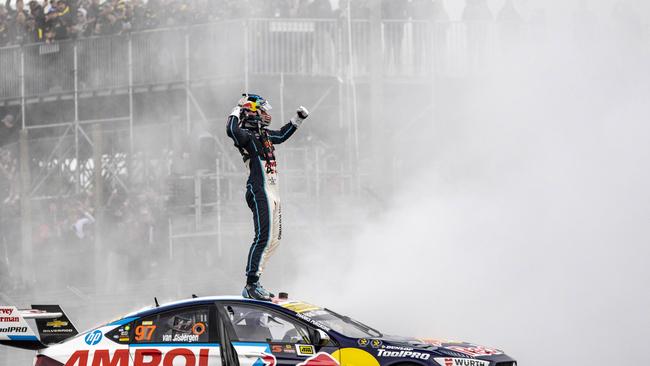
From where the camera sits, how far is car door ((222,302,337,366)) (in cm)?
821

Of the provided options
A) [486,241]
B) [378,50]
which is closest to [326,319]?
[486,241]

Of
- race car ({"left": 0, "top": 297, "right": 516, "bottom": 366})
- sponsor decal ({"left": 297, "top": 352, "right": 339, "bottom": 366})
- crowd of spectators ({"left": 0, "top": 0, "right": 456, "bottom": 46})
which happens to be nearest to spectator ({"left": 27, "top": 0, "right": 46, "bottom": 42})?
crowd of spectators ({"left": 0, "top": 0, "right": 456, "bottom": 46})

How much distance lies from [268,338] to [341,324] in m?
0.65

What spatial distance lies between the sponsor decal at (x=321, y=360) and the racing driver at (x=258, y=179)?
1.52 meters

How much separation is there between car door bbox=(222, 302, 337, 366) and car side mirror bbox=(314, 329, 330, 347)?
30mm

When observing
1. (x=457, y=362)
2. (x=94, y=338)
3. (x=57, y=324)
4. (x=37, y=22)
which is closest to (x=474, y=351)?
(x=457, y=362)

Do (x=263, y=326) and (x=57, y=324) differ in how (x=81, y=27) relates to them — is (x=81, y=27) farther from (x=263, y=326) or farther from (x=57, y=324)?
(x=263, y=326)

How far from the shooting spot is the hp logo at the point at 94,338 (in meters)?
8.52

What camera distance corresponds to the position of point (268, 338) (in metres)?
8.32

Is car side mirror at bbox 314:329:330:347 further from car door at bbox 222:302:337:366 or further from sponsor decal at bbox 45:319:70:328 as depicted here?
sponsor decal at bbox 45:319:70:328

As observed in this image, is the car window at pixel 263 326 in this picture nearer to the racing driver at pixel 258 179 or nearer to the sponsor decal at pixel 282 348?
the sponsor decal at pixel 282 348

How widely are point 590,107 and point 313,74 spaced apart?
468 centimetres

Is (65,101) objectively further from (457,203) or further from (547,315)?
(547,315)

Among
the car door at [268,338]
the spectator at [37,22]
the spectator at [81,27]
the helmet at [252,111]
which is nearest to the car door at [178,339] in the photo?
the car door at [268,338]
